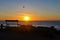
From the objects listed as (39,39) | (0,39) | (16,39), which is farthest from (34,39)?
(0,39)

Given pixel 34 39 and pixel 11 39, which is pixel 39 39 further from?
pixel 11 39

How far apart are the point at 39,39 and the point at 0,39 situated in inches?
134

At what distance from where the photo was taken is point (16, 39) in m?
13.5

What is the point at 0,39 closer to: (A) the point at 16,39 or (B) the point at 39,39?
(A) the point at 16,39

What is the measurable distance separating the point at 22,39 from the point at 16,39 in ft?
1.72

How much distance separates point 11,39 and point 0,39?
0.95m

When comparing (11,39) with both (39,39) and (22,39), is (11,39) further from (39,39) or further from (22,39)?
(39,39)

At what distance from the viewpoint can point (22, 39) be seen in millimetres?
13562

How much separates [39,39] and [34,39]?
1.45ft

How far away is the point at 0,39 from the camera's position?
1333cm

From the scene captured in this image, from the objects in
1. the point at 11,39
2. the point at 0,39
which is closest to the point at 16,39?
the point at 11,39

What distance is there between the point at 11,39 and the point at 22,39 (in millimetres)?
962

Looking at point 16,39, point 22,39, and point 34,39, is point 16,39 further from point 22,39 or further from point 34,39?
point 34,39

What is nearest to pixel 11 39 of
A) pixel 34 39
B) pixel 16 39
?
pixel 16 39
